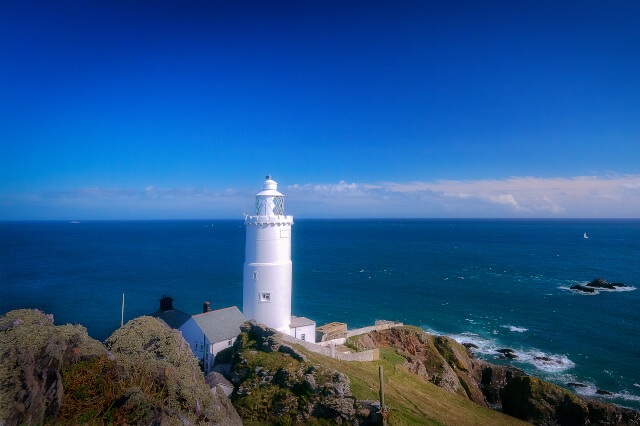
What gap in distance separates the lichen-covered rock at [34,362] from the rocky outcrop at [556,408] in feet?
112

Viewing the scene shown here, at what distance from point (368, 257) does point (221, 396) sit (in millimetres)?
106736

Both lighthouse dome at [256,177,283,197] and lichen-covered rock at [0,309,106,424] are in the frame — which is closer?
lichen-covered rock at [0,309,106,424]

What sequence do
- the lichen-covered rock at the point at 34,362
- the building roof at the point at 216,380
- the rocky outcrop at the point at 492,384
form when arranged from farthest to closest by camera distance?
the rocky outcrop at the point at 492,384 < the building roof at the point at 216,380 < the lichen-covered rock at the point at 34,362

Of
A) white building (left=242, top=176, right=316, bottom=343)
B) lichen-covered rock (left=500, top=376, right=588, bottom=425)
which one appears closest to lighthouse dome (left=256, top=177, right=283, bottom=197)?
white building (left=242, top=176, right=316, bottom=343)

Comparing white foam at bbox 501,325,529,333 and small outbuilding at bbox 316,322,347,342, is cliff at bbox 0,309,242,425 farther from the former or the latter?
white foam at bbox 501,325,529,333

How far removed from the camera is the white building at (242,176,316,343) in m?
30.1

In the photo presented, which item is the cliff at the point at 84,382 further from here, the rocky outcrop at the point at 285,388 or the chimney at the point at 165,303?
the chimney at the point at 165,303

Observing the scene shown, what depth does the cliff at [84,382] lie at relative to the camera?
1157cm

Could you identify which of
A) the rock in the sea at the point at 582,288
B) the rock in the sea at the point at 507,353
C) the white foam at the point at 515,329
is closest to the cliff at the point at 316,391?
the rock in the sea at the point at 507,353

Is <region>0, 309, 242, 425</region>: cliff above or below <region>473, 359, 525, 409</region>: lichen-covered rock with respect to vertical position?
above

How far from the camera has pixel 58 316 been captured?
51.9 meters

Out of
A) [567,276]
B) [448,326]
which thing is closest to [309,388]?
[448,326]

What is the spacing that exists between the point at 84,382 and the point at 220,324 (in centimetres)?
1655

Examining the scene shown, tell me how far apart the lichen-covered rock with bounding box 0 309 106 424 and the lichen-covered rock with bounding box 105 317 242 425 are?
165 centimetres
